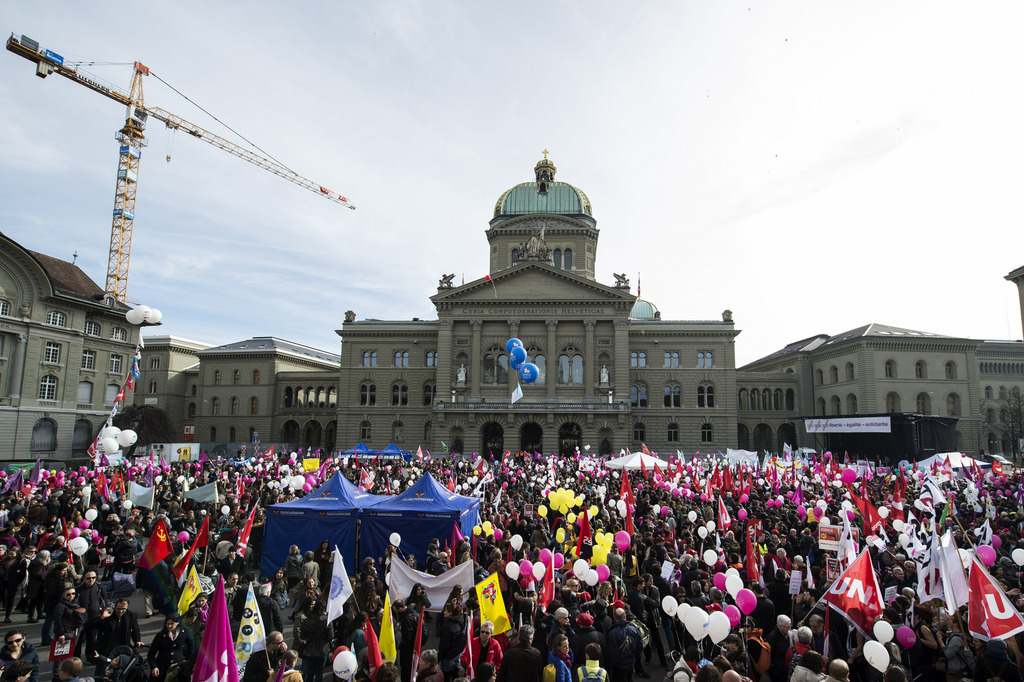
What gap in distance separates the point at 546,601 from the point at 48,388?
51.2 meters

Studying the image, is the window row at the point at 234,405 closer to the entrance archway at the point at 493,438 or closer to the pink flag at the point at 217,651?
the entrance archway at the point at 493,438

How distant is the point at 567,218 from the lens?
66438 mm

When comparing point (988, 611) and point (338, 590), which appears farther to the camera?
point (338, 590)

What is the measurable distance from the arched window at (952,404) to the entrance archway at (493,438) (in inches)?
1647

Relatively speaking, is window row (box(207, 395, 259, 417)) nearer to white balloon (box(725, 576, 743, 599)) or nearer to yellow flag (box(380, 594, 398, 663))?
yellow flag (box(380, 594, 398, 663))

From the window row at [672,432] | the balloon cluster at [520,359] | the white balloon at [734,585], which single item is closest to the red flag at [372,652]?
the white balloon at [734,585]

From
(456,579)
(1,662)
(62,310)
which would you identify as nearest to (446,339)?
(62,310)

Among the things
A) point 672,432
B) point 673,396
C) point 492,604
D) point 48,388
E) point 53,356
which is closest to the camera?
point 492,604

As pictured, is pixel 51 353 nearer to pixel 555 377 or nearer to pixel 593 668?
pixel 555 377

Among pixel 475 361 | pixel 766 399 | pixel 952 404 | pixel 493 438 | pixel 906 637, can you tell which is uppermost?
pixel 475 361

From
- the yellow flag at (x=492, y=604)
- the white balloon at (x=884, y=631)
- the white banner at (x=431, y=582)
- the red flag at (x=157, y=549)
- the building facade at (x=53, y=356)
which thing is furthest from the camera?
the building facade at (x=53, y=356)

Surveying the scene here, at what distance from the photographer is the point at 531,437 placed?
57.6 m

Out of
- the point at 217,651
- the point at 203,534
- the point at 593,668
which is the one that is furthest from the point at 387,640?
the point at 203,534

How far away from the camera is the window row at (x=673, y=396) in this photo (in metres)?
59.4
